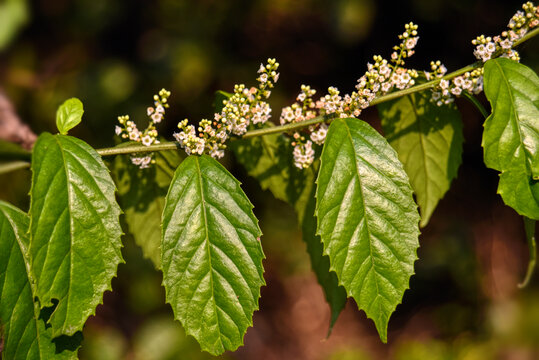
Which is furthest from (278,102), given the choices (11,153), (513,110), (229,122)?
(11,153)

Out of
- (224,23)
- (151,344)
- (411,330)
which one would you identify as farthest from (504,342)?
(224,23)

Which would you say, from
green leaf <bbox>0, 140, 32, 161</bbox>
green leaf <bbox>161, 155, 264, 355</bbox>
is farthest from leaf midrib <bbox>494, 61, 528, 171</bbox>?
green leaf <bbox>0, 140, 32, 161</bbox>

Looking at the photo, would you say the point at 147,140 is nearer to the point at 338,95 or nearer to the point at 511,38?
the point at 338,95

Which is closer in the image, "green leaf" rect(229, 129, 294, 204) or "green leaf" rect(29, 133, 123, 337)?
"green leaf" rect(29, 133, 123, 337)

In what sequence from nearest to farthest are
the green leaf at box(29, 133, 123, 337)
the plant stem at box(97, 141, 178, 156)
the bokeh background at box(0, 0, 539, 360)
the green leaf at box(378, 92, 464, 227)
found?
the green leaf at box(29, 133, 123, 337) → the plant stem at box(97, 141, 178, 156) → the green leaf at box(378, 92, 464, 227) → the bokeh background at box(0, 0, 539, 360)

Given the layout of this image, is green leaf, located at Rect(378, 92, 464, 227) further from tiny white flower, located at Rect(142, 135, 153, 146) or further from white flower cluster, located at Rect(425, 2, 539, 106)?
tiny white flower, located at Rect(142, 135, 153, 146)
